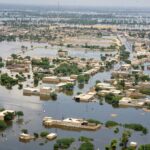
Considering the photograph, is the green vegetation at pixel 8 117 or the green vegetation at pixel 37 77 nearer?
the green vegetation at pixel 8 117

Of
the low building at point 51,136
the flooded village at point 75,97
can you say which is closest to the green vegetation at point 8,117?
the flooded village at point 75,97

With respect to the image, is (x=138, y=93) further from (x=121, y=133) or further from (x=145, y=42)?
(x=145, y=42)

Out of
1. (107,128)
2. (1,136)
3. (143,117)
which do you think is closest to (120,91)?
(143,117)

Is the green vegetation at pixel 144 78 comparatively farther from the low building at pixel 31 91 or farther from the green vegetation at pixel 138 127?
the green vegetation at pixel 138 127

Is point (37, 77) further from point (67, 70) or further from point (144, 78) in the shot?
point (144, 78)

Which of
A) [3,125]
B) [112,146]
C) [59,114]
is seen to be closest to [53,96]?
[59,114]

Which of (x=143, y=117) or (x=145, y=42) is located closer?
(x=143, y=117)

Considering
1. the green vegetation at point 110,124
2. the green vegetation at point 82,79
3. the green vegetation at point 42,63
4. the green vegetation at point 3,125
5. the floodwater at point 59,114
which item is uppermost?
the green vegetation at point 42,63
